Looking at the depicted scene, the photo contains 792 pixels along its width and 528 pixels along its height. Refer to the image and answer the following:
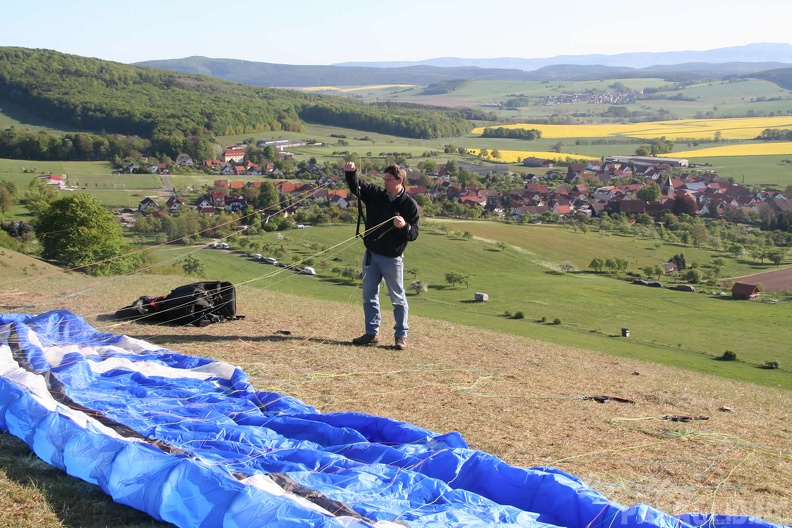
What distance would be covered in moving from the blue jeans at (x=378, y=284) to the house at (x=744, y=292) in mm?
38512

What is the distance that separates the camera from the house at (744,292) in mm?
43438

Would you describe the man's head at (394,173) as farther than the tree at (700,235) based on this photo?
No

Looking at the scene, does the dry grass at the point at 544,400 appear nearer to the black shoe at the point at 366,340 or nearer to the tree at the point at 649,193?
the black shoe at the point at 366,340

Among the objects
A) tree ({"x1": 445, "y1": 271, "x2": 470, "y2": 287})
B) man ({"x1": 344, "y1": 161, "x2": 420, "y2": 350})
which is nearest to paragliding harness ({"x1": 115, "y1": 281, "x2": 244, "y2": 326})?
man ({"x1": 344, "y1": 161, "x2": 420, "y2": 350})

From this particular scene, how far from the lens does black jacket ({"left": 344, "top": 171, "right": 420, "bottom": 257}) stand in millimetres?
9547

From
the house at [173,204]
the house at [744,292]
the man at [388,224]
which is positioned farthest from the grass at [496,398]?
the house at [173,204]

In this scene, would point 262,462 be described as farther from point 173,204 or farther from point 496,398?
point 173,204

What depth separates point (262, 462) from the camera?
5168mm

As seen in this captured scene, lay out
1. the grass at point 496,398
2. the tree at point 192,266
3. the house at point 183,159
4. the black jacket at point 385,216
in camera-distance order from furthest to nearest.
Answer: the house at point 183,159, the tree at point 192,266, the black jacket at point 385,216, the grass at point 496,398

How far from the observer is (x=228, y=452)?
5.40 meters

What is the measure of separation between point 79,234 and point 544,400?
85.1 ft

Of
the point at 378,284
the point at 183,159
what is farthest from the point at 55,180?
the point at 378,284

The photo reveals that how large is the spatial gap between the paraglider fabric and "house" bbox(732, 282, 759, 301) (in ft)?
138

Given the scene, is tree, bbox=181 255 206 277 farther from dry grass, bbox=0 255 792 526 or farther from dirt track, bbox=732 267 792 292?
dirt track, bbox=732 267 792 292
